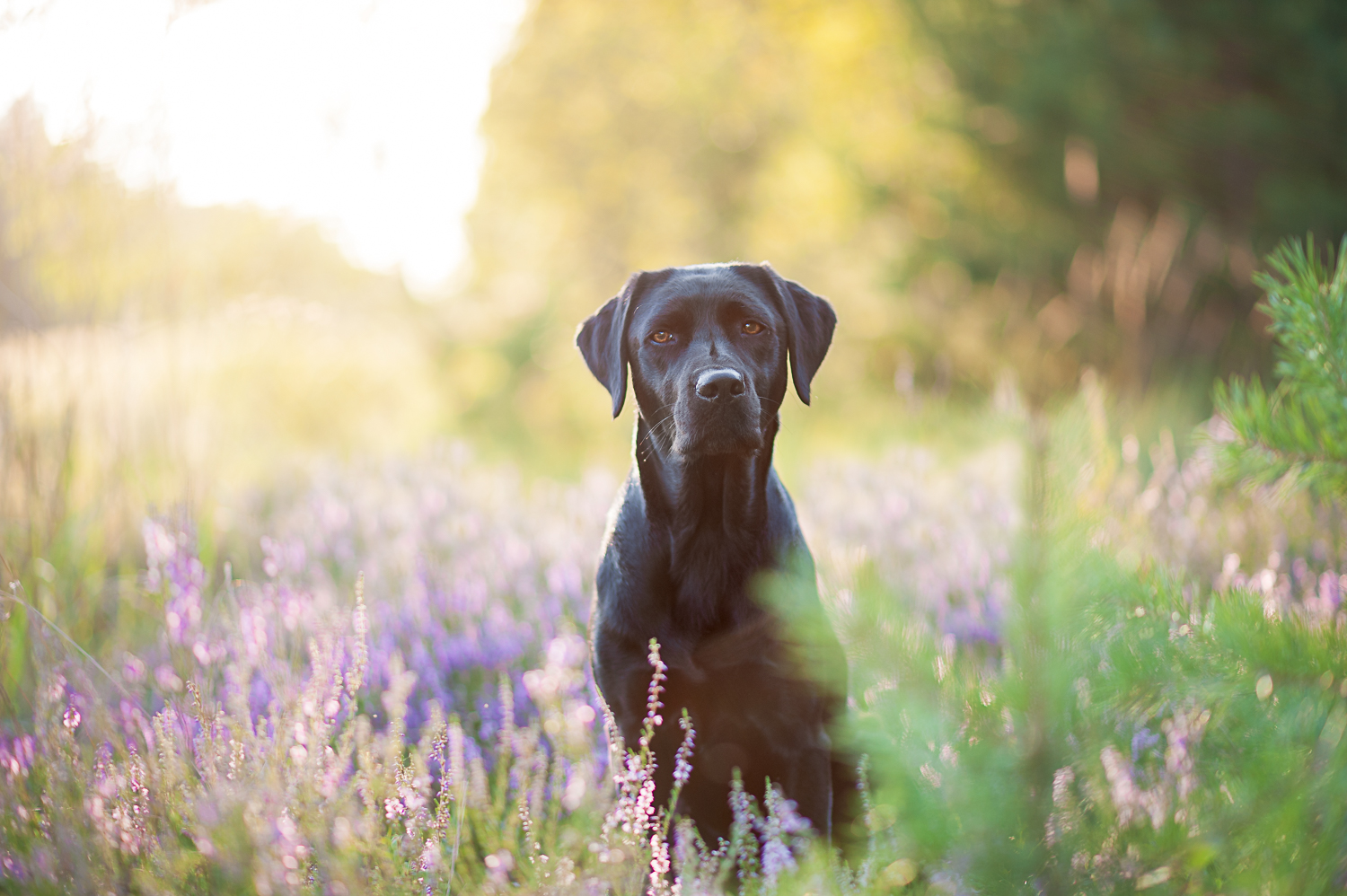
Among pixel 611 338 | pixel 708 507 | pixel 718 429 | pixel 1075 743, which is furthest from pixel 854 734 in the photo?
pixel 611 338

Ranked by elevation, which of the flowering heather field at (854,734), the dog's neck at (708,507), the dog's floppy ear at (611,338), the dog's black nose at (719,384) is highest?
the dog's floppy ear at (611,338)

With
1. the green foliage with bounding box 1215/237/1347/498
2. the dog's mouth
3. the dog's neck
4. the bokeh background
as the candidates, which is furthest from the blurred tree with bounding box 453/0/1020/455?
the green foliage with bounding box 1215/237/1347/498

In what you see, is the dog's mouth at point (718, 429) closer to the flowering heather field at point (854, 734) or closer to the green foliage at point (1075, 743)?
the flowering heather field at point (854, 734)

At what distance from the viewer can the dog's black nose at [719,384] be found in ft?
7.74

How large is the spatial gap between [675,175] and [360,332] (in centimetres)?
789

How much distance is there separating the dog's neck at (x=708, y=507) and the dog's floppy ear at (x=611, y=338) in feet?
0.85

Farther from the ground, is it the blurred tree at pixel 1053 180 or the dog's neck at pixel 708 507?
the blurred tree at pixel 1053 180

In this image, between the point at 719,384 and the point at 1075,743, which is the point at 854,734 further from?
the point at 719,384

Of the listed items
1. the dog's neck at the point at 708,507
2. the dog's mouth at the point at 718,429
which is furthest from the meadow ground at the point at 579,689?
the dog's mouth at the point at 718,429

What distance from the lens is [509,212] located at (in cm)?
1792

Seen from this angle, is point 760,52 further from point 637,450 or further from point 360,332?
point 637,450

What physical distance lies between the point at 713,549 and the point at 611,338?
84 centimetres

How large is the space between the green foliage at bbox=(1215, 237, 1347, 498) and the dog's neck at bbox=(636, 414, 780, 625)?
1255mm

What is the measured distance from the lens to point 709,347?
103 inches
